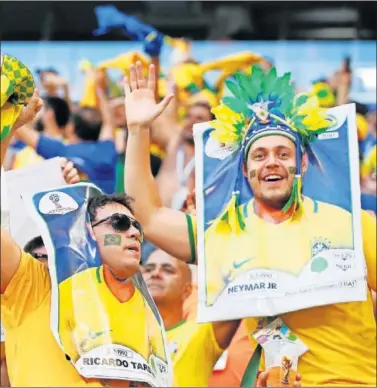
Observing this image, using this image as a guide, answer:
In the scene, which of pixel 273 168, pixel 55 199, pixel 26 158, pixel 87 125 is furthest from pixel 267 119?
pixel 26 158

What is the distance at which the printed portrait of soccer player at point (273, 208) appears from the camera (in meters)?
3.01

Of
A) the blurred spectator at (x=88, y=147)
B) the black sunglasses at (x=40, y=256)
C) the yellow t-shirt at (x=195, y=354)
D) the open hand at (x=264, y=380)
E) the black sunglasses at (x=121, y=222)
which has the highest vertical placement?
the blurred spectator at (x=88, y=147)

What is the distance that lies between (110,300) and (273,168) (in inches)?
22.9

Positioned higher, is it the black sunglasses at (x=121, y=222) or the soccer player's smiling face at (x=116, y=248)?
the black sunglasses at (x=121, y=222)

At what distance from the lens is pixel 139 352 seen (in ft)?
9.20

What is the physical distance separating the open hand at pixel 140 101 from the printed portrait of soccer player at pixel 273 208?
0.58ft

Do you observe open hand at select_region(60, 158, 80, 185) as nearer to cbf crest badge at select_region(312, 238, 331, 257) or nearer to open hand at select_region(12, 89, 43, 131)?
open hand at select_region(12, 89, 43, 131)

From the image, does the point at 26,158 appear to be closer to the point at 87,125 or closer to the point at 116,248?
the point at 87,125

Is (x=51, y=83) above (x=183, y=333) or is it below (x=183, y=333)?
above

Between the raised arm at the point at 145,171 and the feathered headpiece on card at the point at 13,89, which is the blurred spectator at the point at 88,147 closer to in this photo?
the raised arm at the point at 145,171

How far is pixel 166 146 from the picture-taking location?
4.36 metres

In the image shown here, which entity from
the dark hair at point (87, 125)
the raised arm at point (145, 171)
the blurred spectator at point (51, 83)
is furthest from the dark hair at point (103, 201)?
the blurred spectator at point (51, 83)

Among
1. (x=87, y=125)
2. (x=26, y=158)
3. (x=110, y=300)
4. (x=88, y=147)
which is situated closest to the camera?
(x=110, y=300)

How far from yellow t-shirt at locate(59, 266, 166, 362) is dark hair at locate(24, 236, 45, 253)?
22 cm
